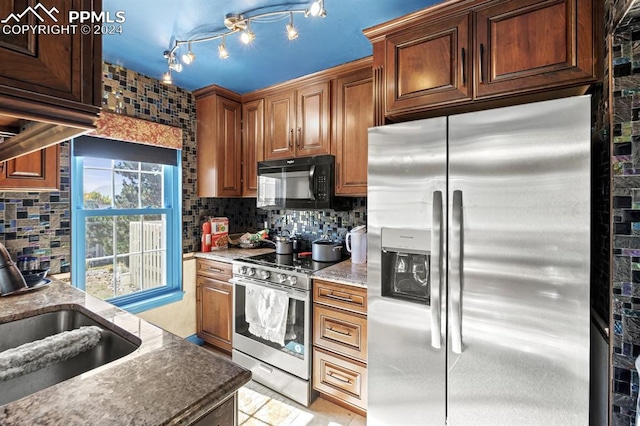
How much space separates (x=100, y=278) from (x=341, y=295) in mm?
2019

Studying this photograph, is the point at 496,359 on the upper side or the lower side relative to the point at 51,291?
lower

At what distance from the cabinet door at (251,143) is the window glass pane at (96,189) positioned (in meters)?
1.15

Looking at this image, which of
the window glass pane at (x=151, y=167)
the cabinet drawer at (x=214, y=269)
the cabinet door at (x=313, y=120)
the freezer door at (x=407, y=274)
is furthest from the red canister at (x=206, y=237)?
the freezer door at (x=407, y=274)

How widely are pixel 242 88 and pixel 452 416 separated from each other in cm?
297

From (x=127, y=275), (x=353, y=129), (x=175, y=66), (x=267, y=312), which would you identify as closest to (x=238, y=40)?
(x=175, y=66)

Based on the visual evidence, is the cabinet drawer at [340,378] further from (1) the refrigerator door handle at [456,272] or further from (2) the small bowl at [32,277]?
(2) the small bowl at [32,277]

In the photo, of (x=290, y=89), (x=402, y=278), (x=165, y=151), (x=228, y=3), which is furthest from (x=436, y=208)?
(x=165, y=151)

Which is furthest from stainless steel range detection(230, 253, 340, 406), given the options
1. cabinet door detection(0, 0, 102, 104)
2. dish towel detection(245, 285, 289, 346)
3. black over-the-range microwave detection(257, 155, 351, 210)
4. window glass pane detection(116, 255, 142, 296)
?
cabinet door detection(0, 0, 102, 104)

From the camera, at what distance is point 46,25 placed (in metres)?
0.51

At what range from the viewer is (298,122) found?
2.56 meters

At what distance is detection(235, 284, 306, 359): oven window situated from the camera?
6.93ft

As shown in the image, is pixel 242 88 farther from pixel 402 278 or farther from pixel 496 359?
pixel 496 359

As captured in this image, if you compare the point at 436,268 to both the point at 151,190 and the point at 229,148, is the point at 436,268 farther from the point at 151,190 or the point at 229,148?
the point at 151,190

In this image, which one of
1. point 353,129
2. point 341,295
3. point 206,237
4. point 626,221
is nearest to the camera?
point 626,221
